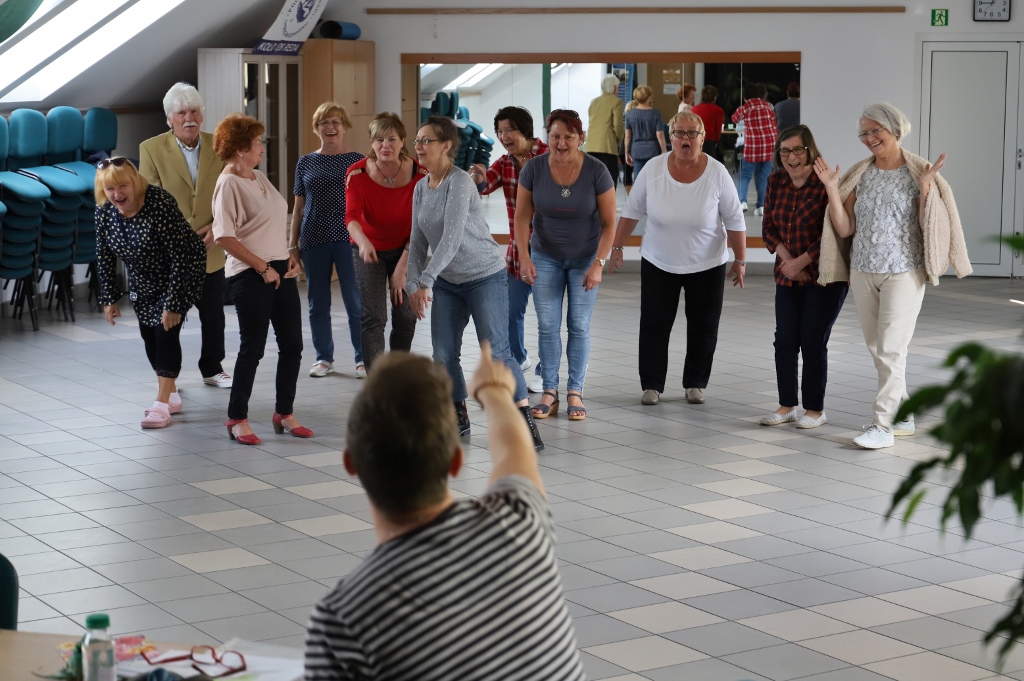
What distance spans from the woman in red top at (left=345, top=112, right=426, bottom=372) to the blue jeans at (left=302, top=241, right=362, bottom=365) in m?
0.97

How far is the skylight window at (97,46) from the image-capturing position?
1118cm

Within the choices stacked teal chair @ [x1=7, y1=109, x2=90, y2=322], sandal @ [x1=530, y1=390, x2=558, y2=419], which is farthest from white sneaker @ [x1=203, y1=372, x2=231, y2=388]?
stacked teal chair @ [x1=7, y1=109, x2=90, y2=322]

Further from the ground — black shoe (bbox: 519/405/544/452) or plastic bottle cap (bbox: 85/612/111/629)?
plastic bottle cap (bbox: 85/612/111/629)

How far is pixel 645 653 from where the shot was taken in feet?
13.2

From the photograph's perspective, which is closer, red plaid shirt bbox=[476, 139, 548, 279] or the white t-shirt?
the white t-shirt

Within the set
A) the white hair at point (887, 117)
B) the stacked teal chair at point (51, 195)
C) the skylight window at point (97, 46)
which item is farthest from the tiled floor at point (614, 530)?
the skylight window at point (97, 46)

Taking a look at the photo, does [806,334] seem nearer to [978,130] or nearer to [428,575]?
[428,575]

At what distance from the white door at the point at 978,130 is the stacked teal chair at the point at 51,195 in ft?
26.3

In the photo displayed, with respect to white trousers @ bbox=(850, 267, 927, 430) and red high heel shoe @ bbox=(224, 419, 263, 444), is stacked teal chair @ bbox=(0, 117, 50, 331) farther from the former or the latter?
white trousers @ bbox=(850, 267, 927, 430)

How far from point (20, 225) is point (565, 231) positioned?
4.77 meters

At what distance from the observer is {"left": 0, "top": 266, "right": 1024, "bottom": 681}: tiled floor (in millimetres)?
4184

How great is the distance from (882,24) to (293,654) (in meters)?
11.7

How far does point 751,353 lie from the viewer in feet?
30.3

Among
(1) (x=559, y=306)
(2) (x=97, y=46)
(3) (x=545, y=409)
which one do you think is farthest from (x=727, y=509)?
(2) (x=97, y=46)
